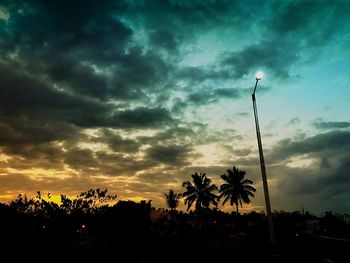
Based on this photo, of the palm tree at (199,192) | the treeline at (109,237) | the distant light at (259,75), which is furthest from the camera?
the palm tree at (199,192)

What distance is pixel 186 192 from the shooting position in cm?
7088

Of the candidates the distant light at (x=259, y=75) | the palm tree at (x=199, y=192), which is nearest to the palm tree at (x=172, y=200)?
the palm tree at (x=199, y=192)

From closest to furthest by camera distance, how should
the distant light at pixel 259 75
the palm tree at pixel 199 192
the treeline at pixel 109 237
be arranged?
1. the distant light at pixel 259 75
2. the treeline at pixel 109 237
3. the palm tree at pixel 199 192

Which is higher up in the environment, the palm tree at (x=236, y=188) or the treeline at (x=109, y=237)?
the palm tree at (x=236, y=188)

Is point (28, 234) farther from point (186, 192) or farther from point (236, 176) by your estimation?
point (236, 176)

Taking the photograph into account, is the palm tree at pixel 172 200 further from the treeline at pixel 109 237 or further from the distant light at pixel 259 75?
the distant light at pixel 259 75

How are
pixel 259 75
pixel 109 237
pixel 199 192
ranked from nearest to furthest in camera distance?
pixel 259 75
pixel 109 237
pixel 199 192

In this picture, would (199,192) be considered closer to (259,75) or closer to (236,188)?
(236,188)

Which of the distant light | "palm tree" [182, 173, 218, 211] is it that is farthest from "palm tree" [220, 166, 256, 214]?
the distant light

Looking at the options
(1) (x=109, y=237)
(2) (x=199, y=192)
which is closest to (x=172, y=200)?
(2) (x=199, y=192)

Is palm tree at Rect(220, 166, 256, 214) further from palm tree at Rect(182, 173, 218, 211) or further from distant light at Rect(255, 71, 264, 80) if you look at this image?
distant light at Rect(255, 71, 264, 80)

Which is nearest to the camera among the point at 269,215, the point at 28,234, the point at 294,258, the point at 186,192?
the point at 269,215

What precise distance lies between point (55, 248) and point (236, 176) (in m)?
52.2

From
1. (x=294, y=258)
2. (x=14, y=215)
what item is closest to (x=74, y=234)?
(x=14, y=215)
